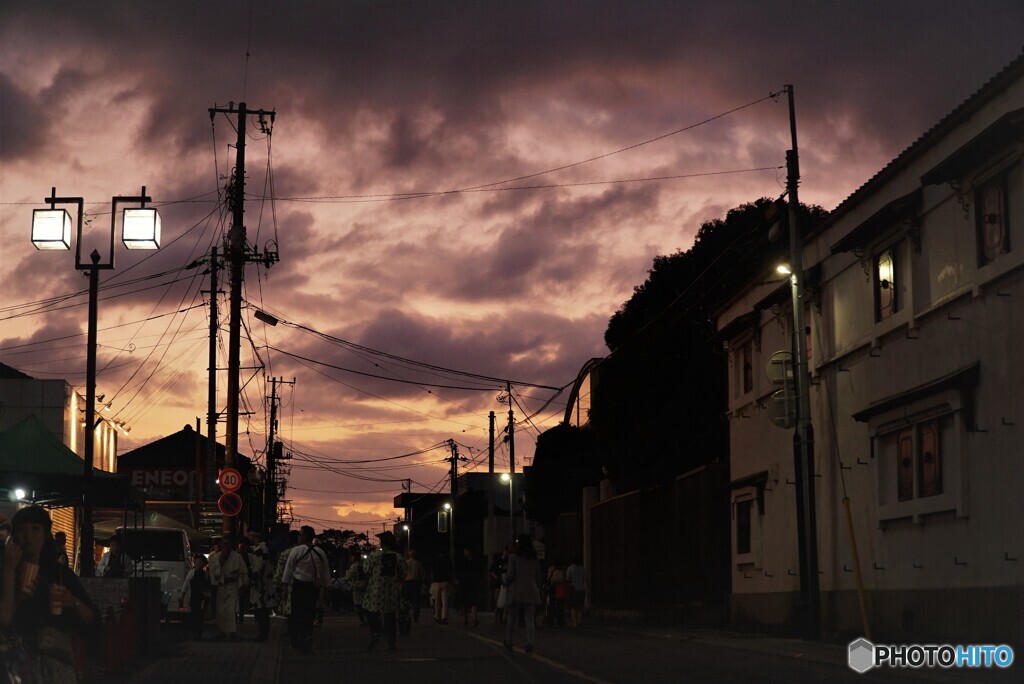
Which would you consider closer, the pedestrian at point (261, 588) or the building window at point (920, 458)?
the building window at point (920, 458)

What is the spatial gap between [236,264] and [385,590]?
1463 centimetres

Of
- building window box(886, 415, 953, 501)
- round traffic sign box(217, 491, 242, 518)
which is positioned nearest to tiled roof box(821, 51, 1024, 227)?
building window box(886, 415, 953, 501)

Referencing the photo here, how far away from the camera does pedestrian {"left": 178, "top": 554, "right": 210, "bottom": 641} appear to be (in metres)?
Answer: 25.9

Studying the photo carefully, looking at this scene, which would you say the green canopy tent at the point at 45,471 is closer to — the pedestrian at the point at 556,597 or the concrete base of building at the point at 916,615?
the concrete base of building at the point at 916,615

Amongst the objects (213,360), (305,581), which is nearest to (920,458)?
(305,581)

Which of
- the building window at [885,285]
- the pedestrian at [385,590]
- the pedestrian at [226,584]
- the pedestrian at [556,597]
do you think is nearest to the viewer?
the pedestrian at [385,590]

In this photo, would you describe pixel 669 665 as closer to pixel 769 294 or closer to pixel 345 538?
pixel 769 294

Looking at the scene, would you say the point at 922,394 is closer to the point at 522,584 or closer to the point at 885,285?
the point at 885,285

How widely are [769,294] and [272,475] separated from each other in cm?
6259

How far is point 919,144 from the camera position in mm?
20969

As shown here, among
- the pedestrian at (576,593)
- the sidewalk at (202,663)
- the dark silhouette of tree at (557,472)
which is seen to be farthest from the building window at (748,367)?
the dark silhouette of tree at (557,472)

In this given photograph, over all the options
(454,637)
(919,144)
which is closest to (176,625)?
(454,637)
